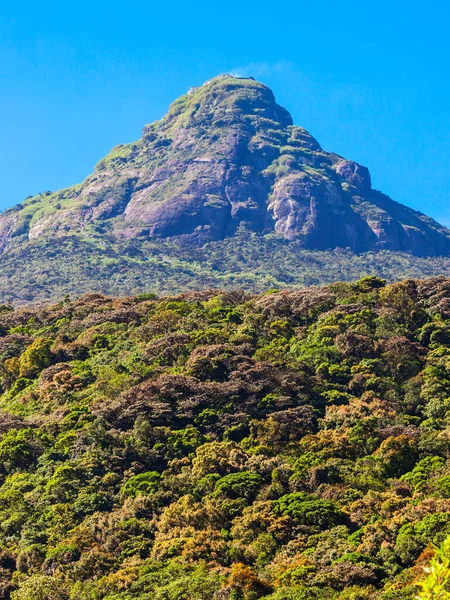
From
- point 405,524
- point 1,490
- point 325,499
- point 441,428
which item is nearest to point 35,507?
point 1,490

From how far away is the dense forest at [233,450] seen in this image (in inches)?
1896

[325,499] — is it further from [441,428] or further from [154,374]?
[154,374]

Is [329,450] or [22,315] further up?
[22,315]

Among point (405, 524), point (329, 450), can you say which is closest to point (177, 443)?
point (329, 450)

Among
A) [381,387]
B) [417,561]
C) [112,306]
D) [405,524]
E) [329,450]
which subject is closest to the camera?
[417,561]

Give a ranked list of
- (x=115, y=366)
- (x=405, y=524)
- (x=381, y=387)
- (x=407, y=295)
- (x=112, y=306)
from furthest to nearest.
Result: (x=112, y=306), (x=407, y=295), (x=115, y=366), (x=381, y=387), (x=405, y=524)

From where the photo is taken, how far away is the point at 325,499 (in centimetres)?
5516

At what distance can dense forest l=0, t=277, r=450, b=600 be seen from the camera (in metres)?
48.2

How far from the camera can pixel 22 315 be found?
351ft

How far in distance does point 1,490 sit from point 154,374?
1816 centimetres

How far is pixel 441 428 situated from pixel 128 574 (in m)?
26.9

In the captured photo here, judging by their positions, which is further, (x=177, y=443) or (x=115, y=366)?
(x=115, y=366)

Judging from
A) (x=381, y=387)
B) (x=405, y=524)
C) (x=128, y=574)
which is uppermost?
(x=381, y=387)

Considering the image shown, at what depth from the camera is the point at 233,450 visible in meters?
62.4
